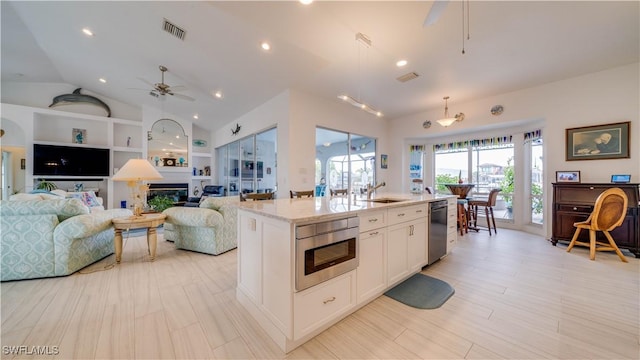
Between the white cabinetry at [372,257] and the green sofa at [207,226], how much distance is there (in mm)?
2205

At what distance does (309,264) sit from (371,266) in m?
0.77

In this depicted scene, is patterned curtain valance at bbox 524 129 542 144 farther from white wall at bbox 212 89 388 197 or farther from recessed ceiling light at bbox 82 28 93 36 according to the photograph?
recessed ceiling light at bbox 82 28 93 36

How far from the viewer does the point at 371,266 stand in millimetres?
2045

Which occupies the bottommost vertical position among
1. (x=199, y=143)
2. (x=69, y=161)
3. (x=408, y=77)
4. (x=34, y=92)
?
(x=69, y=161)

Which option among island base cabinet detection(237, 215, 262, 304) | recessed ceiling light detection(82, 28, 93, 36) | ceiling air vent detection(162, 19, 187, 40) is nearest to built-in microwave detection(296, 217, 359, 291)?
island base cabinet detection(237, 215, 262, 304)

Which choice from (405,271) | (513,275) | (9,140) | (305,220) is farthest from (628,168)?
(9,140)

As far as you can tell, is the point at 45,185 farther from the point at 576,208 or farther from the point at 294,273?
the point at 576,208

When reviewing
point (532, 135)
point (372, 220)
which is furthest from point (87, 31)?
point (532, 135)

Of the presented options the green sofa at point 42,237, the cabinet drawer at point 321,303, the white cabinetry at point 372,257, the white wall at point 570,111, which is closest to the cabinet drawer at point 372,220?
the white cabinetry at point 372,257

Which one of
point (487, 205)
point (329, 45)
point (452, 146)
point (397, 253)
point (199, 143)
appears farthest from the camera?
point (199, 143)

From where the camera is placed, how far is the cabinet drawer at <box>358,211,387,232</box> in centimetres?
195

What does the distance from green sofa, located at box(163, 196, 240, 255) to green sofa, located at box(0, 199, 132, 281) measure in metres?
0.99

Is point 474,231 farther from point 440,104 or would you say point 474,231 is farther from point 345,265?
point 345,265

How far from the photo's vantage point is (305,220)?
58.5 inches
